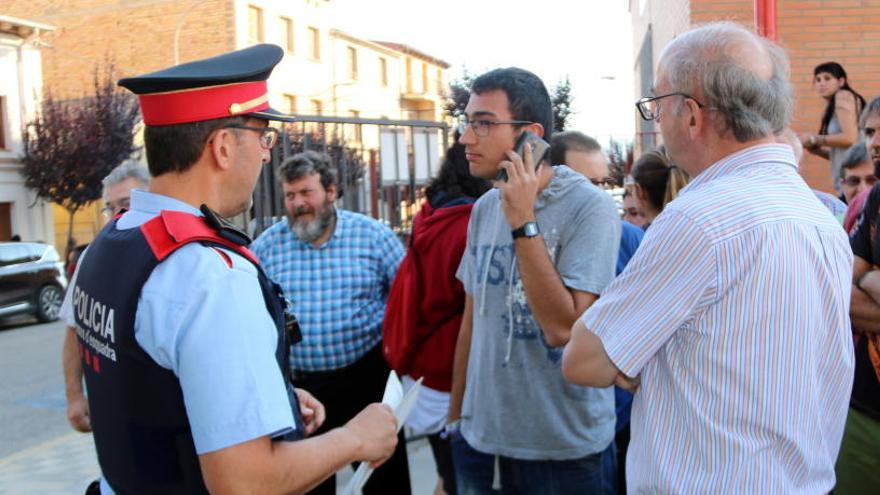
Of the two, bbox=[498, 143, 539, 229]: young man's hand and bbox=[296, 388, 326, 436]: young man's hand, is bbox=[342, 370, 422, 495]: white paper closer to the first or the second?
bbox=[296, 388, 326, 436]: young man's hand

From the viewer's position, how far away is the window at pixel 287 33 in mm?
37781

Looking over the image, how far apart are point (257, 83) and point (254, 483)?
911 millimetres

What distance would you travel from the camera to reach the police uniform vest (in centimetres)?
168

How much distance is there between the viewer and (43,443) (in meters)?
7.18

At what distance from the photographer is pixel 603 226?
270 cm

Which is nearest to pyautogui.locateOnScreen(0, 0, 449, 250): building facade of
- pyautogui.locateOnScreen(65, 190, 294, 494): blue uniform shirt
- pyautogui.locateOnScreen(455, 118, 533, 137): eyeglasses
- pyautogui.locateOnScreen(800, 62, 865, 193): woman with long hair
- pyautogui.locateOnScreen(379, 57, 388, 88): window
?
pyautogui.locateOnScreen(379, 57, 388, 88): window

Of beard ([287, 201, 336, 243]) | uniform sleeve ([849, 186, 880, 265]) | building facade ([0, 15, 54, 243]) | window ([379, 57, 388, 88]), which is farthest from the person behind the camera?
window ([379, 57, 388, 88])

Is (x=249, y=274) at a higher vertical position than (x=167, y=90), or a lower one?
lower

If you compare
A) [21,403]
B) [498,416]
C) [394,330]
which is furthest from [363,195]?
[21,403]

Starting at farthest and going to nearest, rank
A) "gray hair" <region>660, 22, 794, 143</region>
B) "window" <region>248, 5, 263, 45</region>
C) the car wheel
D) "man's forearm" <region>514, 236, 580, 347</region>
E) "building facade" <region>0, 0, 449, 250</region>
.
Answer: "window" <region>248, 5, 263, 45</region>
"building facade" <region>0, 0, 449, 250</region>
the car wheel
"man's forearm" <region>514, 236, 580, 347</region>
"gray hair" <region>660, 22, 794, 143</region>

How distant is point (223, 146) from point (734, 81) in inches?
43.8

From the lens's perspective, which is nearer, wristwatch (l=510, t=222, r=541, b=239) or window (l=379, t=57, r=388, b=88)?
wristwatch (l=510, t=222, r=541, b=239)

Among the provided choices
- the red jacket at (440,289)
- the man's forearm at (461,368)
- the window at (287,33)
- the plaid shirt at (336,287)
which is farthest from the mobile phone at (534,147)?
the window at (287,33)

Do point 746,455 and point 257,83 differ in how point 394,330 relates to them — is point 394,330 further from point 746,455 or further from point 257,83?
point 746,455
